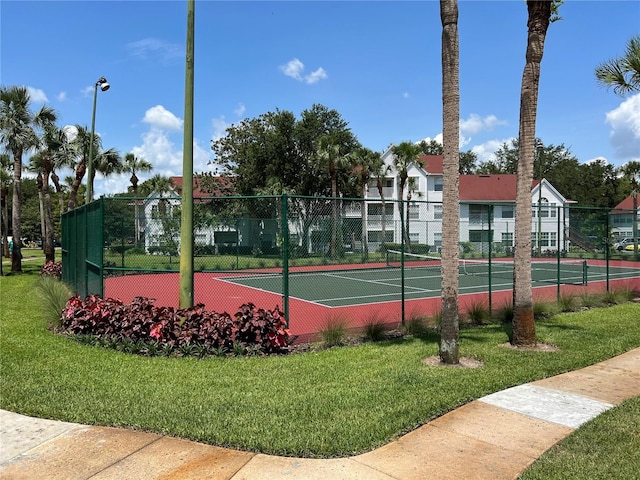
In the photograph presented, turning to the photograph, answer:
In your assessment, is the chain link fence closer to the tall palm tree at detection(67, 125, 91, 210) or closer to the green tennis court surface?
the green tennis court surface

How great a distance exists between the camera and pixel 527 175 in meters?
8.23

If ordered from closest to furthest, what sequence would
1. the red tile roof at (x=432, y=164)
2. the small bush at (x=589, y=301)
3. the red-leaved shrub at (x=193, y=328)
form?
the red-leaved shrub at (x=193, y=328) < the small bush at (x=589, y=301) < the red tile roof at (x=432, y=164)

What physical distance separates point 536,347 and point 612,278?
17.9 metres

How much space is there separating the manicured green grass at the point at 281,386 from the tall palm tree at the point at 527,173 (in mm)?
587

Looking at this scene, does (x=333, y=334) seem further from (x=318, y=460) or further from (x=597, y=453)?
(x=597, y=453)

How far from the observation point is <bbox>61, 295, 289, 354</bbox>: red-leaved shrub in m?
7.97

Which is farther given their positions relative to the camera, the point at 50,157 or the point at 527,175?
the point at 50,157

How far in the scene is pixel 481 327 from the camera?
10.3 meters

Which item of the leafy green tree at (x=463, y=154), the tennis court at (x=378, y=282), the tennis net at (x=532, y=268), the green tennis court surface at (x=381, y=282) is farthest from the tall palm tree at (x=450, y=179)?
the leafy green tree at (x=463, y=154)

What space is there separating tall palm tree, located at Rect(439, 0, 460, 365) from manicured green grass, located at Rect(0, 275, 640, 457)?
2.07 feet

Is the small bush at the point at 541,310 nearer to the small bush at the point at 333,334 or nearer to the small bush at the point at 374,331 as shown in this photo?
the small bush at the point at 374,331

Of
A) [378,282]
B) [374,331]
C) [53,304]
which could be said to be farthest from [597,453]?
[378,282]

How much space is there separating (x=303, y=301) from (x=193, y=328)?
8.52 metres

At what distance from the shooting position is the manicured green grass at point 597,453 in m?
3.85
